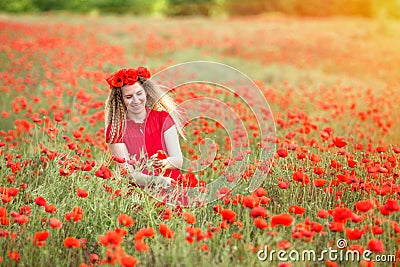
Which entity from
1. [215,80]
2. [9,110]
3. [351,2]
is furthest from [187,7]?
[9,110]

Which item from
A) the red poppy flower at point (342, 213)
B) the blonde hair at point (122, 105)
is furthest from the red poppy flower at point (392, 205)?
the blonde hair at point (122, 105)

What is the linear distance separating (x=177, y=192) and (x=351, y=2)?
131 feet

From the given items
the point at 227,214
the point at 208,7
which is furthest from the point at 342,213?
the point at 208,7

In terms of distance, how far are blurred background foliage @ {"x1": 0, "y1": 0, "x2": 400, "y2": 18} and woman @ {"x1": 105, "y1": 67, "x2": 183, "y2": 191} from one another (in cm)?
2907

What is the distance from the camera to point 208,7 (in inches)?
1497

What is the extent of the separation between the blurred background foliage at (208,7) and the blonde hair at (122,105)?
95.1 feet

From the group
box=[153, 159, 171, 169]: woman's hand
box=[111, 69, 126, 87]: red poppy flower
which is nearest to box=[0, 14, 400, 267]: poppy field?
box=[153, 159, 171, 169]: woman's hand

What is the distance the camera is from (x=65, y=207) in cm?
325

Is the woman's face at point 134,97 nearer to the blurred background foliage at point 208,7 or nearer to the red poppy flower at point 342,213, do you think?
the red poppy flower at point 342,213

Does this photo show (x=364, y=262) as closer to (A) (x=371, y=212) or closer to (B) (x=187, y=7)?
(A) (x=371, y=212)

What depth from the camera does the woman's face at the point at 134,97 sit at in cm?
402

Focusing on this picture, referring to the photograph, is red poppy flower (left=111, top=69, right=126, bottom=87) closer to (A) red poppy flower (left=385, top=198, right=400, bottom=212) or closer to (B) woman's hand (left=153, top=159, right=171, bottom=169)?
(B) woman's hand (left=153, top=159, right=171, bottom=169)

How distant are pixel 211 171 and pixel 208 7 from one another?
34721mm

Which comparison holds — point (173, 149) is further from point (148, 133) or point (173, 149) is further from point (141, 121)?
point (141, 121)
